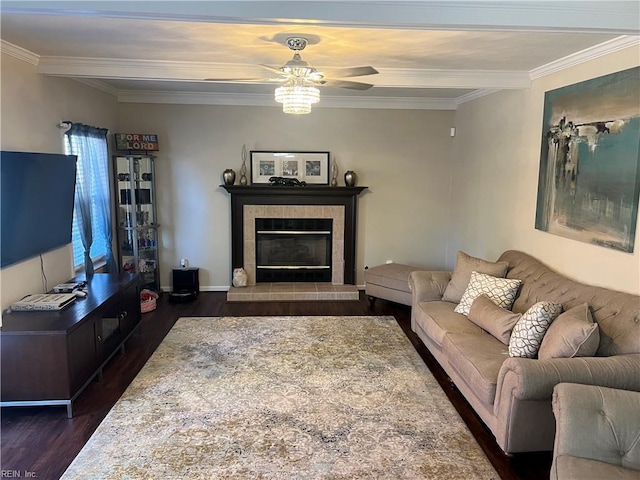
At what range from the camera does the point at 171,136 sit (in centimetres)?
619

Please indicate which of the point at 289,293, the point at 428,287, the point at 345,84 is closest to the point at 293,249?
the point at 289,293

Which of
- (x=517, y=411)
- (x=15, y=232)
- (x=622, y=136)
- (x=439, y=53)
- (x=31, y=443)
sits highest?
(x=439, y=53)

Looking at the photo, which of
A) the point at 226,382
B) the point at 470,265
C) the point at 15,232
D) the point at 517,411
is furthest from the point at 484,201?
the point at 15,232

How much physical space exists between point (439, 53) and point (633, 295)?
87.9 inches

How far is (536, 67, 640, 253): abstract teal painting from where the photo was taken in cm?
316

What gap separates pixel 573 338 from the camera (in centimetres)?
276

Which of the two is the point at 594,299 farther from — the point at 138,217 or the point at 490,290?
the point at 138,217

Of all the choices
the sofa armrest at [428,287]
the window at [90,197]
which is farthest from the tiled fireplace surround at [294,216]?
the sofa armrest at [428,287]

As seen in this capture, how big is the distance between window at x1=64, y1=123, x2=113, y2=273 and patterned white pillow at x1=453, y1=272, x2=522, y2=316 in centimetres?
379

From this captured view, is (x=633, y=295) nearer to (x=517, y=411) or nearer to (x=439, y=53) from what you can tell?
(x=517, y=411)

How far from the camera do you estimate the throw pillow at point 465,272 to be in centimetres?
432

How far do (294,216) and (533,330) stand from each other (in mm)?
3825

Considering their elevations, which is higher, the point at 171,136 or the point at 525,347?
the point at 171,136

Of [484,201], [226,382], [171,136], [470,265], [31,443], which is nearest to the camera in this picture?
[31,443]
